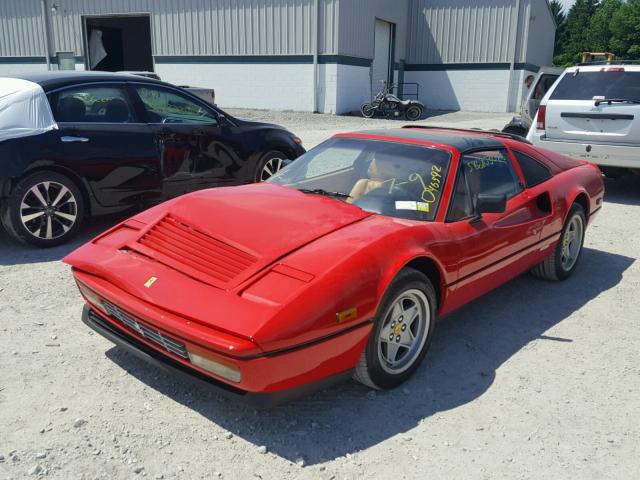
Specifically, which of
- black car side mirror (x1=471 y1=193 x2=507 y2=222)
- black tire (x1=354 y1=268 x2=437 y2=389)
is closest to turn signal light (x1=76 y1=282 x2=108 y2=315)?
black tire (x1=354 y1=268 x2=437 y2=389)

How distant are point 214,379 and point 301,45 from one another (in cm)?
2116

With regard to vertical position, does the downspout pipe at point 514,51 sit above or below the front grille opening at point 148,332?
above

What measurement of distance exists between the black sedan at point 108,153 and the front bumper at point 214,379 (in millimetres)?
2215

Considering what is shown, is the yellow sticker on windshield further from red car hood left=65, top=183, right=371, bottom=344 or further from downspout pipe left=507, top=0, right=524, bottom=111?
downspout pipe left=507, top=0, right=524, bottom=111

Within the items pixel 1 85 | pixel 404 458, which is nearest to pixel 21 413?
pixel 404 458

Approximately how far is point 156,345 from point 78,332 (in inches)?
48.1

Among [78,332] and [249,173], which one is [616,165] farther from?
[78,332]

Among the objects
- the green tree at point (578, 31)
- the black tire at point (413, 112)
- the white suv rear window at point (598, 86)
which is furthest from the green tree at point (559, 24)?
the white suv rear window at point (598, 86)

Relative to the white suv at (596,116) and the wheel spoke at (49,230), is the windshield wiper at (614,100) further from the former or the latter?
the wheel spoke at (49,230)

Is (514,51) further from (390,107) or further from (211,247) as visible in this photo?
(211,247)

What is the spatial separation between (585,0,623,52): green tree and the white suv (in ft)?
215

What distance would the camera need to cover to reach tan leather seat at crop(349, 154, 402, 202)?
383cm

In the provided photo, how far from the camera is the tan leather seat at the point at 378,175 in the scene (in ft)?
12.6

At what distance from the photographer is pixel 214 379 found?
2.74m
